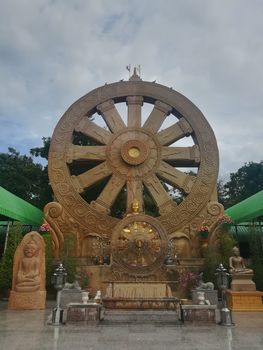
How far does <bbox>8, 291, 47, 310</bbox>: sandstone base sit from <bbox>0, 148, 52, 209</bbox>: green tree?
13983 mm

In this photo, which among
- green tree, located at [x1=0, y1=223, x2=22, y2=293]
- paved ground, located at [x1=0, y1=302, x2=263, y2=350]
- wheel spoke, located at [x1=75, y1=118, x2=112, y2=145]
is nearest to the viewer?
paved ground, located at [x1=0, y1=302, x2=263, y2=350]

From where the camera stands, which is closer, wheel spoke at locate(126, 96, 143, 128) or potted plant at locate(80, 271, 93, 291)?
potted plant at locate(80, 271, 93, 291)

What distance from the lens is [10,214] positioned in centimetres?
1485

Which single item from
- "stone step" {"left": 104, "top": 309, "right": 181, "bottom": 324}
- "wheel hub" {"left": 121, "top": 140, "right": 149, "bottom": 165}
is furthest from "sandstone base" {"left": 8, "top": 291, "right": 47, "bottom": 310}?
"wheel hub" {"left": 121, "top": 140, "right": 149, "bottom": 165}

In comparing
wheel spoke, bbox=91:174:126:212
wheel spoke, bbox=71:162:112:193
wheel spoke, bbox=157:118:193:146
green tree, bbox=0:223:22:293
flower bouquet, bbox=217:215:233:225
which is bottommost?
Answer: green tree, bbox=0:223:22:293

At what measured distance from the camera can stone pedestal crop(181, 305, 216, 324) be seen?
8.39 meters

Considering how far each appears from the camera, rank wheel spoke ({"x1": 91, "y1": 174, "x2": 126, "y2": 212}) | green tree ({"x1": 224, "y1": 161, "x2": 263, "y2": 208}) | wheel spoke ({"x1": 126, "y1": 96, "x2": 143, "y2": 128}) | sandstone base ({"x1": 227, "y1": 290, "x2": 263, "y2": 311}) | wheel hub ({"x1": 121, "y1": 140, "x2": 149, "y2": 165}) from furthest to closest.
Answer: green tree ({"x1": 224, "y1": 161, "x2": 263, "y2": 208}) < wheel spoke ({"x1": 126, "y1": 96, "x2": 143, "y2": 128}) < wheel hub ({"x1": 121, "y1": 140, "x2": 149, "y2": 165}) < wheel spoke ({"x1": 91, "y1": 174, "x2": 126, "y2": 212}) < sandstone base ({"x1": 227, "y1": 290, "x2": 263, "y2": 311})

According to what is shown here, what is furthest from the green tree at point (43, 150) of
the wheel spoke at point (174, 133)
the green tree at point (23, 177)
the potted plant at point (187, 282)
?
the potted plant at point (187, 282)

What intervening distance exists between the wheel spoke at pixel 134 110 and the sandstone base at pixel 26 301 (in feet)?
30.3

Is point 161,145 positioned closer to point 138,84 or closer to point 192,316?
point 138,84

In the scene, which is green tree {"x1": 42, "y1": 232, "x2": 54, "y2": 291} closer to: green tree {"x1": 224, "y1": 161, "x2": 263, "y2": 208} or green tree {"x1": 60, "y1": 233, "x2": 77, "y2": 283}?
green tree {"x1": 60, "y1": 233, "x2": 77, "y2": 283}

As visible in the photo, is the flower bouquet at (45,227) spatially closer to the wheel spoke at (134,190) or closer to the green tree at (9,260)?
the green tree at (9,260)

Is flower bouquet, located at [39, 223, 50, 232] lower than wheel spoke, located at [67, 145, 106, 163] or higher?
lower

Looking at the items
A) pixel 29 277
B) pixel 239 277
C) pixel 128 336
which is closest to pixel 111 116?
pixel 29 277
